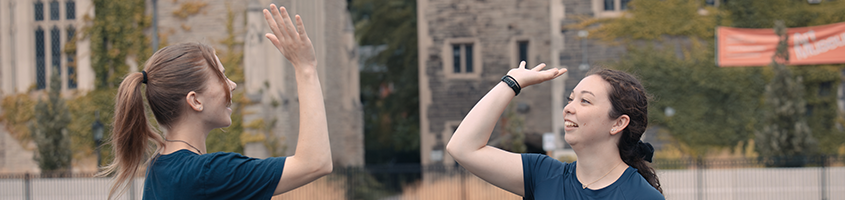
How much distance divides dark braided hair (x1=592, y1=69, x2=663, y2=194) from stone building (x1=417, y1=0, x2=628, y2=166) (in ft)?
49.9

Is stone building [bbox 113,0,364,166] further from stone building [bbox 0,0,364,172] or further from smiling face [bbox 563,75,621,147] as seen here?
smiling face [bbox 563,75,621,147]

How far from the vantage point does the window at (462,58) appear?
18219mm

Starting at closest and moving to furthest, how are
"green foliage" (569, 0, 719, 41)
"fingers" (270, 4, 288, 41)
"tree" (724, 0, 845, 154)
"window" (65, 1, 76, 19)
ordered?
"fingers" (270, 4, 288, 41)
"tree" (724, 0, 845, 154)
"green foliage" (569, 0, 719, 41)
"window" (65, 1, 76, 19)

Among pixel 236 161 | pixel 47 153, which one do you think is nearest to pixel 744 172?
pixel 236 161

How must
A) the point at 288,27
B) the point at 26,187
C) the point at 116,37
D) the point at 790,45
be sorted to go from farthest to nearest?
the point at 116,37 → the point at 790,45 → the point at 26,187 → the point at 288,27

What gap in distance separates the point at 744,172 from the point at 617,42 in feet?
15.6

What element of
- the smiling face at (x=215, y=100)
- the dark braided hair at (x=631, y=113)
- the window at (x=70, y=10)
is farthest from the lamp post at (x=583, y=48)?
the smiling face at (x=215, y=100)

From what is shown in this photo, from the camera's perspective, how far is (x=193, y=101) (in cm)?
212

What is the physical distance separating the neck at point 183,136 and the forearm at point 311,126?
0.41 meters

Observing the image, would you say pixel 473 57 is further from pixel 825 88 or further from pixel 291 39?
pixel 291 39

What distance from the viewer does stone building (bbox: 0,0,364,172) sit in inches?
583

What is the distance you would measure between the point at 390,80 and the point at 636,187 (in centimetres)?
2506

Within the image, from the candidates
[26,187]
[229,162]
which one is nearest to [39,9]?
[26,187]

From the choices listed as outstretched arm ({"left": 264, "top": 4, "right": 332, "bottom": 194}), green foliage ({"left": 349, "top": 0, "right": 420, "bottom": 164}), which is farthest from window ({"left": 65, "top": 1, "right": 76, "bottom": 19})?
outstretched arm ({"left": 264, "top": 4, "right": 332, "bottom": 194})
